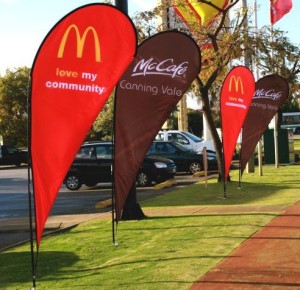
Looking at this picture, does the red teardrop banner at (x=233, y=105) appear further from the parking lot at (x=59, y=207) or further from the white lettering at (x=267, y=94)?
the parking lot at (x=59, y=207)

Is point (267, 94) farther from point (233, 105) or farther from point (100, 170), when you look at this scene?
point (100, 170)

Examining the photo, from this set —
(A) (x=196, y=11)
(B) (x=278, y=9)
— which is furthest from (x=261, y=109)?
(B) (x=278, y=9)

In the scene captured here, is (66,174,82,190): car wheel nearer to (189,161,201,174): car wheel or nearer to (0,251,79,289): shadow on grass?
(189,161,201,174): car wheel

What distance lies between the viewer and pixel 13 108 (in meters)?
47.7

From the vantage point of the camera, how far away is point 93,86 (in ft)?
22.9

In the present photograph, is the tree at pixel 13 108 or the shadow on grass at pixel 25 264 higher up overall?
the tree at pixel 13 108

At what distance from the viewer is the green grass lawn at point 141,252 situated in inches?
260

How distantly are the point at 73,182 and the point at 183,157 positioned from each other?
6174 millimetres

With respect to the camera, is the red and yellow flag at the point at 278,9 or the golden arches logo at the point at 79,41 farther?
the red and yellow flag at the point at 278,9

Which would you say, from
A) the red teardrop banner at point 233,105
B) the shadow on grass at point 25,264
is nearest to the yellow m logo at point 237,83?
the red teardrop banner at point 233,105

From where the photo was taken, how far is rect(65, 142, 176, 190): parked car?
1972 centimetres

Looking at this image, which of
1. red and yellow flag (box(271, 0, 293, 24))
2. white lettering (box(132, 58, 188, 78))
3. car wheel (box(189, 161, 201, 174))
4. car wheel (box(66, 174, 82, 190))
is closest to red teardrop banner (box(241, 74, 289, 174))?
white lettering (box(132, 58, 188, 78))

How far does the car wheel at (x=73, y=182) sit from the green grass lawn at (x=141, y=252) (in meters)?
7.16

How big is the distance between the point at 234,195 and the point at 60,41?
910cm
